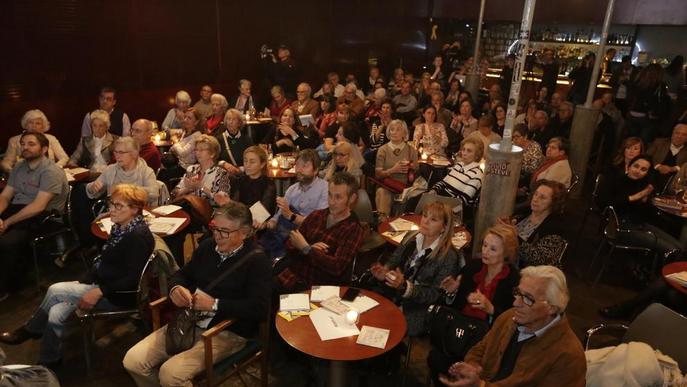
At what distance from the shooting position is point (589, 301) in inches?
191

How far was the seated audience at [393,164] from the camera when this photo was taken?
5965 mm

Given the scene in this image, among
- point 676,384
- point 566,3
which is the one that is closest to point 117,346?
point 676,384

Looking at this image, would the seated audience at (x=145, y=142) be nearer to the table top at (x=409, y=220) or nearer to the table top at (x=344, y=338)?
the table top at (x=409, y=220)

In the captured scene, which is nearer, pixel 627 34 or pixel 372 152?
pixel 372 152

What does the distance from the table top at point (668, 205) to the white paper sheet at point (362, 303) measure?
12.5 ft

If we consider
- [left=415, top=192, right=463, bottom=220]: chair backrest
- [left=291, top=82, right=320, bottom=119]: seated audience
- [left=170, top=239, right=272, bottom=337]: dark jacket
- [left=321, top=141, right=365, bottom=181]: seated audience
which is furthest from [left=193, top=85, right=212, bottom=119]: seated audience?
[left=170, top=239, right=272, bottom=337]: dark jacket

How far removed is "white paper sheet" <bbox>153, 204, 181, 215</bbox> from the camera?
441 centimetres

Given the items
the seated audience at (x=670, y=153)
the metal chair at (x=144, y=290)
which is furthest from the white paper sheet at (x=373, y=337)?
the seated audience at (x=670, y=153)

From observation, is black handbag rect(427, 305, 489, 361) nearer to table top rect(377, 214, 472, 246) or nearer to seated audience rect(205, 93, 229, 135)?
table top rect(377, 214, 472, 246)

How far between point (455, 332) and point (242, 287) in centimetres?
137

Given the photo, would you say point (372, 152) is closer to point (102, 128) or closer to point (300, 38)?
point (102, 128)

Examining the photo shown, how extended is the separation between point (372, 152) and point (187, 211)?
123 inches

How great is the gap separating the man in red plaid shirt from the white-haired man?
1.23 meters

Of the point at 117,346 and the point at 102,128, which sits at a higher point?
the point at 102,128
